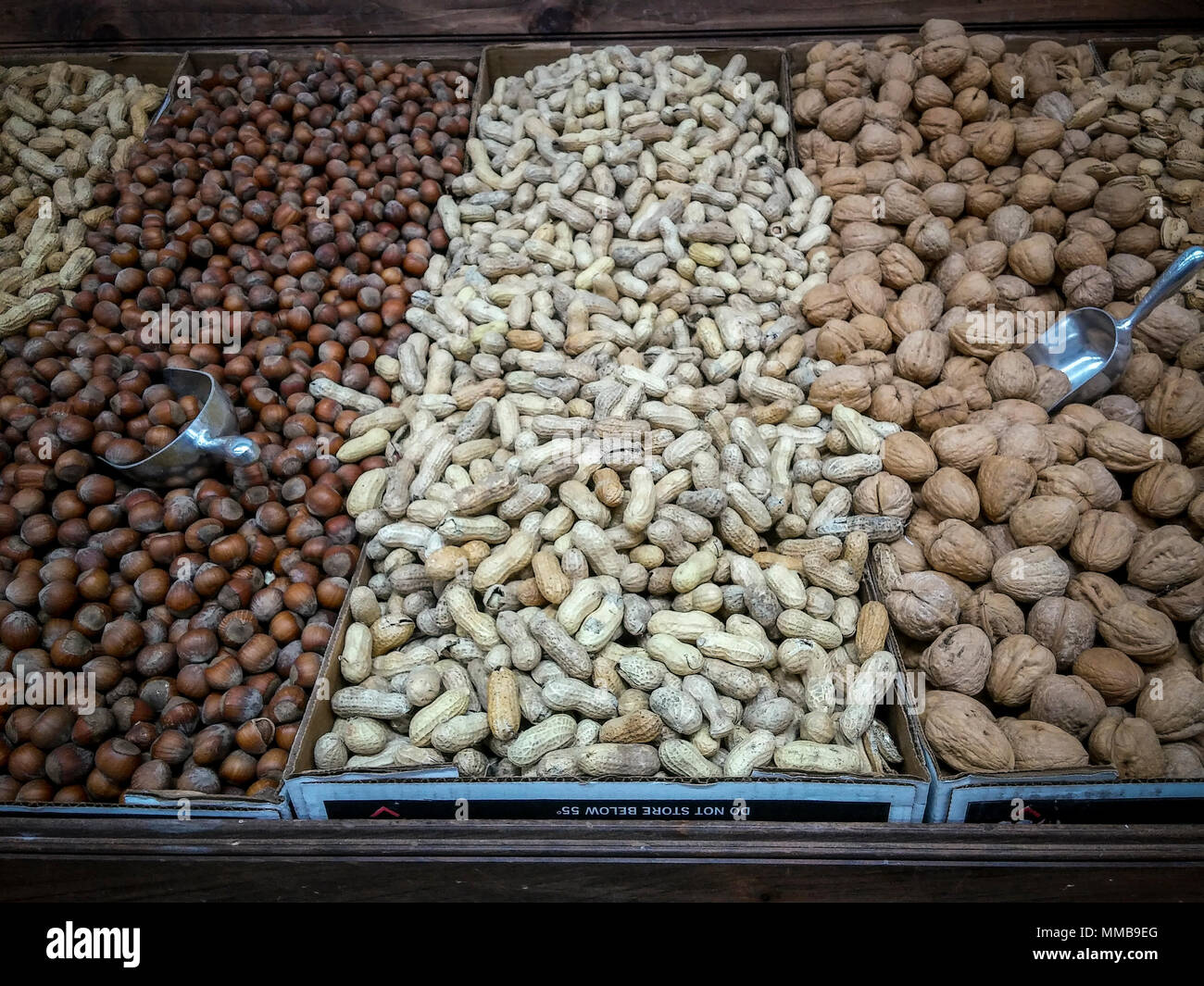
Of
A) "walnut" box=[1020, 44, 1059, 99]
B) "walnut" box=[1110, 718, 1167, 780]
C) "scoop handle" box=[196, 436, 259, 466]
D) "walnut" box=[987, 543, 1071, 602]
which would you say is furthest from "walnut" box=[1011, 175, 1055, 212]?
"scoop handle" box=[196, 436, 259, 466]

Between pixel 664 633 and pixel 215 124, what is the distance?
115 inches

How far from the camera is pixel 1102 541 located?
190 cm

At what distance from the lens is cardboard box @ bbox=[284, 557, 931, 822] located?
151 cm

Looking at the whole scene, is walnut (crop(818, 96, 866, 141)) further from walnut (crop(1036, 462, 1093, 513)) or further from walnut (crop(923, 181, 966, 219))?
walnut (crop(1036, 462, 1093, 513))

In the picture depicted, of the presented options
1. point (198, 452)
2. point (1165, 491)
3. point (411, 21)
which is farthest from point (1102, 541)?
point (411, 21)

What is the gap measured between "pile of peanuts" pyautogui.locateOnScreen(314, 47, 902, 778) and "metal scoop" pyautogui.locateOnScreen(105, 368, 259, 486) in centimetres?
38

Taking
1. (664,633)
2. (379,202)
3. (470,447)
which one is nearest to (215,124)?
(379,202)

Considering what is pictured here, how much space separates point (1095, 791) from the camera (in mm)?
1479

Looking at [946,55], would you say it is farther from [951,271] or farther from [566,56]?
[566,56]

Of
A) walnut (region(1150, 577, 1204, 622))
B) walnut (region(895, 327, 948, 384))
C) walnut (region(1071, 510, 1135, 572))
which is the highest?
walnut (region(895, 327, 948, 384))

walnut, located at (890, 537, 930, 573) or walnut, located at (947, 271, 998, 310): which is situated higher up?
walnut, located at (947, 271, 998, 310)

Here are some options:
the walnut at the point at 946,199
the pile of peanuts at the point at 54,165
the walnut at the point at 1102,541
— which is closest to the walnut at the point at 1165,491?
the walnut at the point at 1102,541

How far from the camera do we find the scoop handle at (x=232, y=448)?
7.23 ft

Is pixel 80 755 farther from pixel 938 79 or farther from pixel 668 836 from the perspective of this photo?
pixel 938 79
